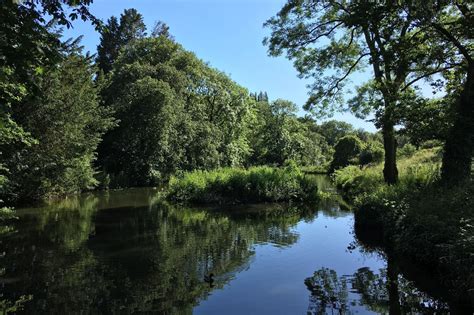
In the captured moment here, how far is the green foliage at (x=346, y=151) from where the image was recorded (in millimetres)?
49000

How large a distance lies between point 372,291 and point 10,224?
12873 millimetres

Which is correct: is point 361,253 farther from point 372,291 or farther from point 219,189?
point 219,189

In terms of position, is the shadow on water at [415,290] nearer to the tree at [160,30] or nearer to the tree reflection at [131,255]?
the tree reflection at [131,255]

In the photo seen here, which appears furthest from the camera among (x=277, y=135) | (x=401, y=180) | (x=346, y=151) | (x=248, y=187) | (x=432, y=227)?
(x=277, y=135)

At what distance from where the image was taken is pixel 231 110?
4197cm

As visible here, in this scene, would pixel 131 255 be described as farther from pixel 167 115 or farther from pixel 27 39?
pixel 167 115

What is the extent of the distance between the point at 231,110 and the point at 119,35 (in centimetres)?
2031

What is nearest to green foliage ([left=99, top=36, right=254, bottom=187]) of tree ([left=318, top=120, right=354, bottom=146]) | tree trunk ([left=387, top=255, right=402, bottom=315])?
tree trunk ([left=387, top=255, right=402, bottom=315])

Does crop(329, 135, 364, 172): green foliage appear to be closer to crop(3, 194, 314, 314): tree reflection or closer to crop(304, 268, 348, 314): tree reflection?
crop(3, 194, 314, 314): tree reflection

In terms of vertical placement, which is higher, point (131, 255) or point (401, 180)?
point (401, 180)

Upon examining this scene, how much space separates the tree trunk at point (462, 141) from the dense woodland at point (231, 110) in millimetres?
29

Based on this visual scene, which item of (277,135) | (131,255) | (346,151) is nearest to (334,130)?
(277,135)

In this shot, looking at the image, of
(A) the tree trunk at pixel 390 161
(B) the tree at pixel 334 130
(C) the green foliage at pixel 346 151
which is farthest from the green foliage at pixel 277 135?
(B) the tree at pixel 334 130

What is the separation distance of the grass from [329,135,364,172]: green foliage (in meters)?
28.4
